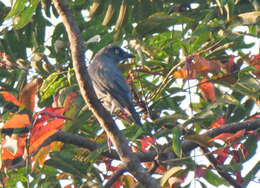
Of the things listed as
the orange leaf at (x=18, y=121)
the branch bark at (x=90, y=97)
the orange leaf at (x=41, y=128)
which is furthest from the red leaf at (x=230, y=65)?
the orange leaf at (x=18, y=121)

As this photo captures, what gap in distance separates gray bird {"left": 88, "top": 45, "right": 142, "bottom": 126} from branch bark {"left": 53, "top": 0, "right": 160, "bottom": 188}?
1.20 metres

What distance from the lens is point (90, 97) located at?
402 centimetres

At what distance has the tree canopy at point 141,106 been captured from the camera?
3.91 meters

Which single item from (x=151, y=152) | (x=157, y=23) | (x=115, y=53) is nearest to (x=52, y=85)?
(x=151, y=152)

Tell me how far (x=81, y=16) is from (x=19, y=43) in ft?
2.11

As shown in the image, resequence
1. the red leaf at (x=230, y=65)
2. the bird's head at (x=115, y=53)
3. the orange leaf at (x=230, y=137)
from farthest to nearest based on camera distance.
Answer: the bird's head at (x=115, y=53)
the red leaf at (x=230, y=65)
the orange leaf at (x=230, y=137)

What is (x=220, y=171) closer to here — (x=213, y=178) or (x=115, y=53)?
(x=213, y=178)

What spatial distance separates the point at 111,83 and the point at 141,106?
6.06 ft

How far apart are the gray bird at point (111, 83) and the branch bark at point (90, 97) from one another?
47.2 inches

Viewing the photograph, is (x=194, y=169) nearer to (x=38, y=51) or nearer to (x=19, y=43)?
(x=38, y=51)

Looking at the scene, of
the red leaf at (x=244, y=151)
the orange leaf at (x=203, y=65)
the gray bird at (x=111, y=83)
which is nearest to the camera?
the orange leaf at (x=203, y=65)

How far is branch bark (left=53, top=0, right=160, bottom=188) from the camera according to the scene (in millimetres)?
3865

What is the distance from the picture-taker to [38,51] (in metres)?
5.35

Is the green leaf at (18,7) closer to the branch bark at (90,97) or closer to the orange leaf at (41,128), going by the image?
the branch bark at (90,97)
